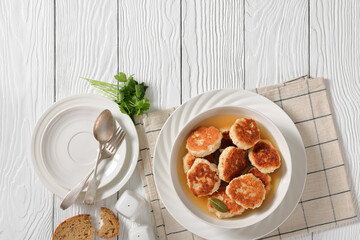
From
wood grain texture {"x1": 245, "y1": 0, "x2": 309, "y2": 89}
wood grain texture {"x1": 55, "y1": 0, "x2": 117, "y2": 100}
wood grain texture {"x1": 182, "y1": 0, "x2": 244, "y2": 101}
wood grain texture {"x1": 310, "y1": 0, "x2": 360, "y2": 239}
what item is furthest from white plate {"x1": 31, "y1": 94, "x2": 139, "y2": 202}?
wood grain texture {"x1": 310, "y1": 0, "x2": 360, "y2": 239}

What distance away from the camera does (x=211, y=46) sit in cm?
148

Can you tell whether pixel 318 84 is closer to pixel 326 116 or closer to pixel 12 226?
pixel 326 116

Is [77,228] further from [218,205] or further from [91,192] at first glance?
[218,205]

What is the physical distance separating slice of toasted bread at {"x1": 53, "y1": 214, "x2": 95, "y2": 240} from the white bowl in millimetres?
413

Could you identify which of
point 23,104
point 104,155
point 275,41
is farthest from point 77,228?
point 275,41

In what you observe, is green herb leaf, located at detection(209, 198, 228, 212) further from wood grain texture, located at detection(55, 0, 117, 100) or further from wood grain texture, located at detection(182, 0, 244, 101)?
wood grain texture, located at detection(55, 0, 117, 100)

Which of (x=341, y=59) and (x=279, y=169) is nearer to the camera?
(x=279, y=169)

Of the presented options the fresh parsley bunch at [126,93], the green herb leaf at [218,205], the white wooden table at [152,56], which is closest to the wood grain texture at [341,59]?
the white wooden table at [152,56]

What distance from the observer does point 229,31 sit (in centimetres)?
148

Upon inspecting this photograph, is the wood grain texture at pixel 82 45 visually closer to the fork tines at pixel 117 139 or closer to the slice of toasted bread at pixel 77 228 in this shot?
the slice of toasted bread at pixel 77 228

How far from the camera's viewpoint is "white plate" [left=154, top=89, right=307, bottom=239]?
1310mm

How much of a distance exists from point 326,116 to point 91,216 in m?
0.94

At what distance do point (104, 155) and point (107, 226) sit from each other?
0.27m

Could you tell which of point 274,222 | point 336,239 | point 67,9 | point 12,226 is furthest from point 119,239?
point 67,9
